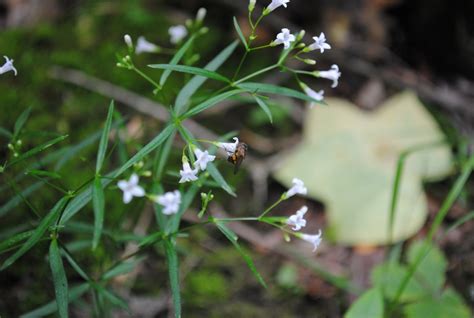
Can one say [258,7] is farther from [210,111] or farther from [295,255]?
[295,255]

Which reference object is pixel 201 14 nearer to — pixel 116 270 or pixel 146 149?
pixel 146 149

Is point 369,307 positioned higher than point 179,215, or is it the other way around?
point 179,215

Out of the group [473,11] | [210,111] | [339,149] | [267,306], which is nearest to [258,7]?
[210,111]

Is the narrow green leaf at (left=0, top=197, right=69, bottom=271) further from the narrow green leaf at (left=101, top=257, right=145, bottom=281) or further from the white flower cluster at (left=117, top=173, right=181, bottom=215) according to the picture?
the narrow green leaf at (left=101, top=257, right=145, bottom=281)

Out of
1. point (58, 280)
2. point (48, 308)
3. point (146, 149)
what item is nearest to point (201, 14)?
point (146, 149)

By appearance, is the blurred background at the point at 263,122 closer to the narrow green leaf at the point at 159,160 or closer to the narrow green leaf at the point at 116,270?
the narrow green leaf at the point at 116,270

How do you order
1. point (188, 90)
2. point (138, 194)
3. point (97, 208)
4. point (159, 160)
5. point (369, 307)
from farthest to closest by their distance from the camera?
1. point (369, 307)
2. point (159, 160)
3. point (188, 90)
4. point (97, 208)
5. point (138, 194)

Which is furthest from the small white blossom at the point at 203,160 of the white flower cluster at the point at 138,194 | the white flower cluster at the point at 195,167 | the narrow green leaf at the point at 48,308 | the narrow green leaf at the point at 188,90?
the narrow green leaf at the point at 48,308
